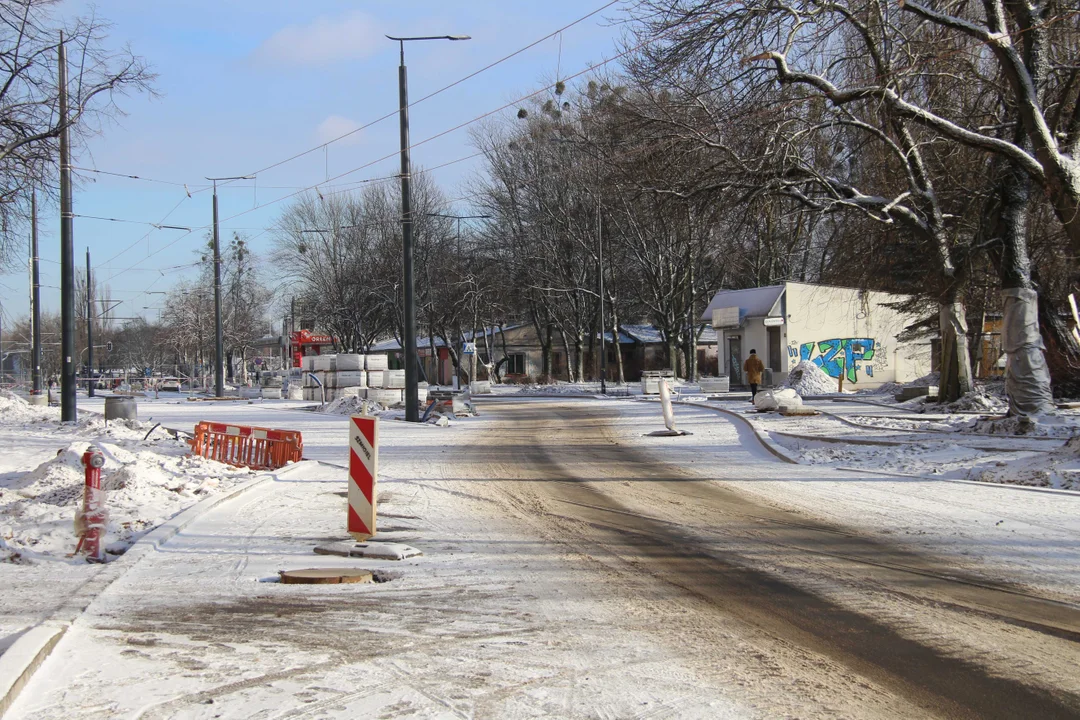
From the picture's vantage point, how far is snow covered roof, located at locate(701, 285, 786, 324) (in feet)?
122

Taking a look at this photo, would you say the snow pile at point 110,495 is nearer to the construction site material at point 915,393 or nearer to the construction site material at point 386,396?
the construction site material at point 386,396

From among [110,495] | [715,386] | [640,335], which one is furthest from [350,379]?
[640,335]

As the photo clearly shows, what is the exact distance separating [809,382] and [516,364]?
138 ft

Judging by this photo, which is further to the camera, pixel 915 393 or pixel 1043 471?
pixel 915 393

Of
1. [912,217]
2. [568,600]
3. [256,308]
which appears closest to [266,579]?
[568,600]

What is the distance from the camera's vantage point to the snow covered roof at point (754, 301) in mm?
37250

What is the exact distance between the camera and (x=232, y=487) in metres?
11.4

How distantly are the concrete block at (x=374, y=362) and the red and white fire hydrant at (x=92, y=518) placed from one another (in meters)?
26.3

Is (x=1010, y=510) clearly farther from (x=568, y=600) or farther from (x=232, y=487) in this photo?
(x=232, y=487)

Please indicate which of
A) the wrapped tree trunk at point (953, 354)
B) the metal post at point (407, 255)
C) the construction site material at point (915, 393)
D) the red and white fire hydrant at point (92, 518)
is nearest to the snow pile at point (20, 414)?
the metal post at point (407, 255)

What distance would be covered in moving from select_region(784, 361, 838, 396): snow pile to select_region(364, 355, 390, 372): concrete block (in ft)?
49.9

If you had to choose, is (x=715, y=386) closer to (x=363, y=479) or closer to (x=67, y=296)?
(x=67, y=296)

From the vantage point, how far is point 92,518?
7.61 meters

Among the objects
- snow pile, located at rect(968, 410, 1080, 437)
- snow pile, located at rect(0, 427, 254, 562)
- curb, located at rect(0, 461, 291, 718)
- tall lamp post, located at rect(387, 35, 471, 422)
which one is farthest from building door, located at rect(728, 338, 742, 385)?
curb, located at rect(0, 461, 291, 718)
